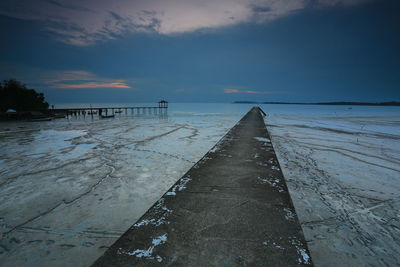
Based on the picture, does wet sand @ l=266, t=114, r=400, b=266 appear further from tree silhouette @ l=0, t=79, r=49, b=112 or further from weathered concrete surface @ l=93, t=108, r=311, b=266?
tree silhouette @ l=0, t=79, r=49, b=112

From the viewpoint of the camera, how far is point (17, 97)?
3456 centimetres

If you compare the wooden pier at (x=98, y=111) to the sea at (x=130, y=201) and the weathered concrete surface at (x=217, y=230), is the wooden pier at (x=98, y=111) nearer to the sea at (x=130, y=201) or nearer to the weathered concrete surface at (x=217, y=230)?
the sea at (x=130, y=201)

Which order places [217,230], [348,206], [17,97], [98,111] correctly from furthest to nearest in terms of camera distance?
[98,111] < [17,97] < [348,206] < [217,230]

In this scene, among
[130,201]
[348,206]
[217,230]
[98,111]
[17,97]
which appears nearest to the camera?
[217,230]

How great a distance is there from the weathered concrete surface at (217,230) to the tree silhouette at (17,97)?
43452 millimetres

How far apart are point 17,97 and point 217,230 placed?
48.2m

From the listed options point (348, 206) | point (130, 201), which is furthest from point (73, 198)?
point (348, 206)

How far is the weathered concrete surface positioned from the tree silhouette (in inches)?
1711

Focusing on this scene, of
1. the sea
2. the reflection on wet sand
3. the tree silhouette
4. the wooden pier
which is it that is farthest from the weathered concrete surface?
the tree silhouette

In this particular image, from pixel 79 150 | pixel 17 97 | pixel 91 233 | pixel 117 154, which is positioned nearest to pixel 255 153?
pixel 91 233

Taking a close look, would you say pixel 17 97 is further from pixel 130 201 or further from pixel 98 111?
pixel 130 201

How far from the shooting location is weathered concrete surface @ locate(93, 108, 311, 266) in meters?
1.85

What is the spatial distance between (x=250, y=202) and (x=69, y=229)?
2.98m

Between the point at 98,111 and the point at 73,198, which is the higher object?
the point at 98,111
